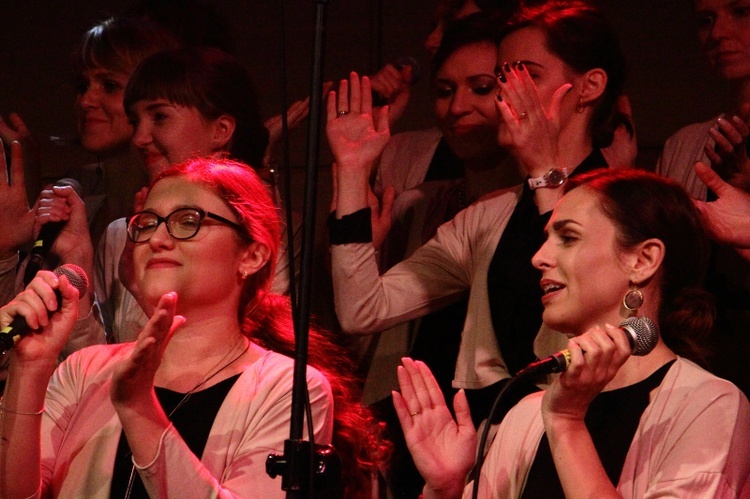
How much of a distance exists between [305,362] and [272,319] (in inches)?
32.4

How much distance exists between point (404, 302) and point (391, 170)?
72 centimetres

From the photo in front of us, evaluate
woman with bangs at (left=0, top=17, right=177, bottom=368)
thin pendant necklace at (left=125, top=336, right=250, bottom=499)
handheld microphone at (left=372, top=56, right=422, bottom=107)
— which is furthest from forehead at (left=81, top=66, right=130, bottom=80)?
thin pendant necklace at (left=125, top=336, right=250, bottom=499)

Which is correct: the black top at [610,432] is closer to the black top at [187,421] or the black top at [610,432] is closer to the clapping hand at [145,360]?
the black top at [187,421]

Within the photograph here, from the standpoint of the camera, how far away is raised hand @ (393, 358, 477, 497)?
77.4 inches

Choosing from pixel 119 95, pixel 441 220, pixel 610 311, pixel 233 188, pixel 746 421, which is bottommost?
pixel 746 421

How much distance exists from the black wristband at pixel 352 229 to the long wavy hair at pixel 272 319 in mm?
227

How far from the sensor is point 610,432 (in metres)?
2.03

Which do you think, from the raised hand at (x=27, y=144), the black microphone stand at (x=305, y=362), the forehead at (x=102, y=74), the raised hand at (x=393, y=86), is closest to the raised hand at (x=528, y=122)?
the raised hand at (x=393, y=86)

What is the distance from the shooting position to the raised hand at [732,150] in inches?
98.8

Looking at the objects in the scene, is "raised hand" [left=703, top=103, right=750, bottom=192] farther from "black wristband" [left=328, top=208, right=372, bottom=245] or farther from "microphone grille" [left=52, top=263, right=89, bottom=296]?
"microphone grille" [left=52, top=263, right=89, bottom=296]

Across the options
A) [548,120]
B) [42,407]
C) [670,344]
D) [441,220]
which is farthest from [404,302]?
A: [42,407]

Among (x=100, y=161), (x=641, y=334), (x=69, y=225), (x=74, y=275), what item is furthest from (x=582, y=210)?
(x=100, y=161)

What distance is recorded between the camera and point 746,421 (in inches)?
74.9

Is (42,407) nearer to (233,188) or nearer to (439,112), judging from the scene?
(233,188)
